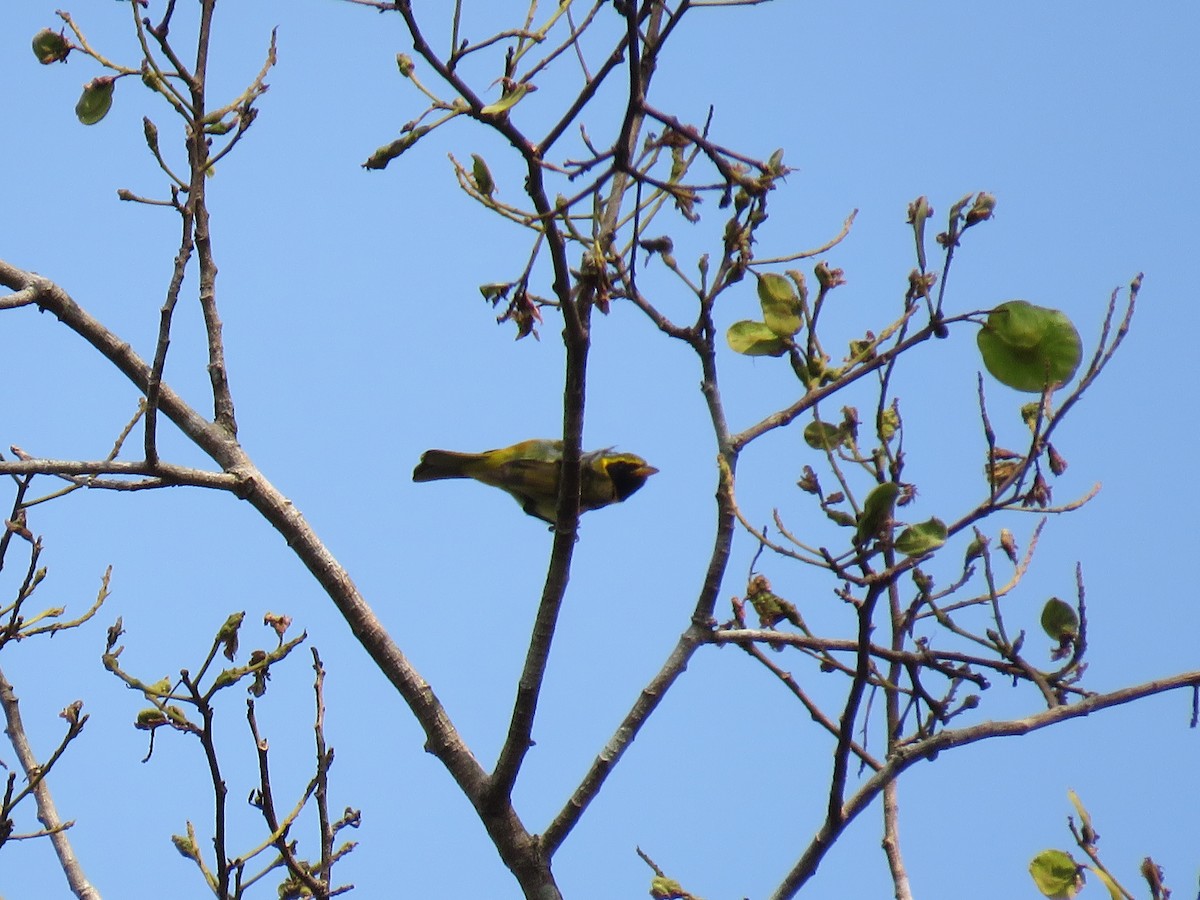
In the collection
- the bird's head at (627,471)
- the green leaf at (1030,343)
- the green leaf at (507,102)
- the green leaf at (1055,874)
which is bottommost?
the green leaf at (1055,874)

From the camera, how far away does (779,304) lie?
→ 337 centimetres

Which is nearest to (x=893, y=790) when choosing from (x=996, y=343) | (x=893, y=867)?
(x=893, y=867)

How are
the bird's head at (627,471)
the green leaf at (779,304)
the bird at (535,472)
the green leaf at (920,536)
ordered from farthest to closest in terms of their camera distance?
the bird's head at (627,471)
the bird at (535,472)
the green leaf at (779,304)
the green leaf at (920,536)

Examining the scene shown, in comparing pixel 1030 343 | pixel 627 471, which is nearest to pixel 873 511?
pixel 1030 343

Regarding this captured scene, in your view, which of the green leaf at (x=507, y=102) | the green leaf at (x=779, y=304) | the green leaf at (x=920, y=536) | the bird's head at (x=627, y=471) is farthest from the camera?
the bird's head at (x=627, y=471)

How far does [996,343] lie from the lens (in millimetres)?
3207

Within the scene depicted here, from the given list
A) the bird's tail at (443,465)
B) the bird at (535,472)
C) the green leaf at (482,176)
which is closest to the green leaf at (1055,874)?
the green leaf at (482,176)

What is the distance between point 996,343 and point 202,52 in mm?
2341

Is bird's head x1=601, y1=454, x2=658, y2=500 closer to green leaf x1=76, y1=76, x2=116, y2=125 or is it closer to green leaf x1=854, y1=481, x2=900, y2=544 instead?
green leaf x1=76, y1=76, x2=116, y2=125

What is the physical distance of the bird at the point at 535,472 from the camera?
5.92 metres

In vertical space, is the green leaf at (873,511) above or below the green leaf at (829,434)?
below

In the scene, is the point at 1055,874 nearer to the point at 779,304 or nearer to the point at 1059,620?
the point at 1059,620

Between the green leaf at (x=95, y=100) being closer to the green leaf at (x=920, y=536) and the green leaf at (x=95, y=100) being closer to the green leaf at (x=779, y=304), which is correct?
the green leaf at (x=779, y=304)

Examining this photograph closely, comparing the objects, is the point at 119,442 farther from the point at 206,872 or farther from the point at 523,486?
the point at 523,486
